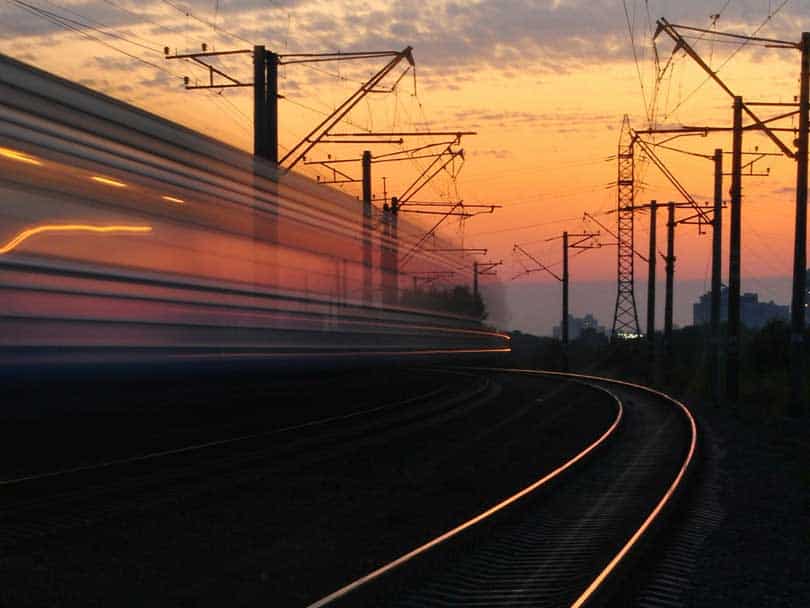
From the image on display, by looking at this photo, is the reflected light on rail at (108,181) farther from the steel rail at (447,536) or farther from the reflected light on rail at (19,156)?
the steel rail at (447,536)

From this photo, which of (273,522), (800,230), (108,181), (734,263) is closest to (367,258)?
(108,181)

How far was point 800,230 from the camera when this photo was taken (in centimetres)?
2783

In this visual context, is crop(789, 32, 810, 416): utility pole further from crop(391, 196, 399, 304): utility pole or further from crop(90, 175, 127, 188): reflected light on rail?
crop(90, 175, 127, 188): reflected light on rail

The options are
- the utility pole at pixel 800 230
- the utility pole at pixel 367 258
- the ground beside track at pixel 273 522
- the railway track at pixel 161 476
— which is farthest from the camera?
the utility pole at pixel 800 230

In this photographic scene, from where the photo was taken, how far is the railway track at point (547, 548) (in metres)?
7.64

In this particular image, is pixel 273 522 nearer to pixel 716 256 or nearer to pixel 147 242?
pixel 147 242

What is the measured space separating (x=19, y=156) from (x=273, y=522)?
376 centimetres

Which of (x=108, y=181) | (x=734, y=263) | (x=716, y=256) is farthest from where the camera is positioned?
(x=716, y=256)

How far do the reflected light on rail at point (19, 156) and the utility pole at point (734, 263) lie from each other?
27046 mm

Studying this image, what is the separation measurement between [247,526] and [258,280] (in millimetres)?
4240

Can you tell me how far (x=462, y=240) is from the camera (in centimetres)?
2869

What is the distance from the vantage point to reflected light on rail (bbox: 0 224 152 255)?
902 cm

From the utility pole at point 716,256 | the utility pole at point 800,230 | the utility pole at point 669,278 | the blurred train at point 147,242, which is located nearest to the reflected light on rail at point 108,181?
the blurred train at point 147,242

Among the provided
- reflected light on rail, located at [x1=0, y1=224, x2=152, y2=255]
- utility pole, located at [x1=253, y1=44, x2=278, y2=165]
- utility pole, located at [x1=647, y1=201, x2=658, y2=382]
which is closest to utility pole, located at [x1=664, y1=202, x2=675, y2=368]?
utility pole, located at [x1=647, y1=201, x2=658, y2=382]
